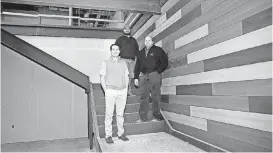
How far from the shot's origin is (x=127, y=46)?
3.93 metres

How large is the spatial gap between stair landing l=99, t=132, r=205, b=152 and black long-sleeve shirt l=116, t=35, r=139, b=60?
1.62 meters

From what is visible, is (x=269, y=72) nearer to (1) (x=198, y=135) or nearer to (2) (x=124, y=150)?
(1) (x=198, y=135)

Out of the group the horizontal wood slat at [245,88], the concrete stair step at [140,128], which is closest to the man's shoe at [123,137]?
the concrete stair step at [140,128]

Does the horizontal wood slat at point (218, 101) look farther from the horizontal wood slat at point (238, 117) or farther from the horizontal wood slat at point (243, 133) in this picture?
the horizontal wood slat at point (243, 133)

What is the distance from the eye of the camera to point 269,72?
1757 mm

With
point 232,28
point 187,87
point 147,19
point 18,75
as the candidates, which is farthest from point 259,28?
point 18,75

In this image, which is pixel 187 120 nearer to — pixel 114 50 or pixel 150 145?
pixel 150 145

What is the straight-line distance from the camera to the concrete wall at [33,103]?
5371 mm

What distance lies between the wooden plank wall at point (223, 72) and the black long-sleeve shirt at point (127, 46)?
2.64 feet

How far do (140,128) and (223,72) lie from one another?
1.68 meters

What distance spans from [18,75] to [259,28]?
18.9 ft

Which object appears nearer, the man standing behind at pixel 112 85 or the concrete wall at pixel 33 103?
the man standing behind at pixel 112 85

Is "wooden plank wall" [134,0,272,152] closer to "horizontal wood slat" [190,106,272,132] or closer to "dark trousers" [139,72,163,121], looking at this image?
"horizontal wood slat" [190,106,272,132]

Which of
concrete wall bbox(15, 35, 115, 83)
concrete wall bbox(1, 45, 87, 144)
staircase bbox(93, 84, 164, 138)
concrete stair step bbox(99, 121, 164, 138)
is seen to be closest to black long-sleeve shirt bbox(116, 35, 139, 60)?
staircase bbox(93, 84, 164, 138)
